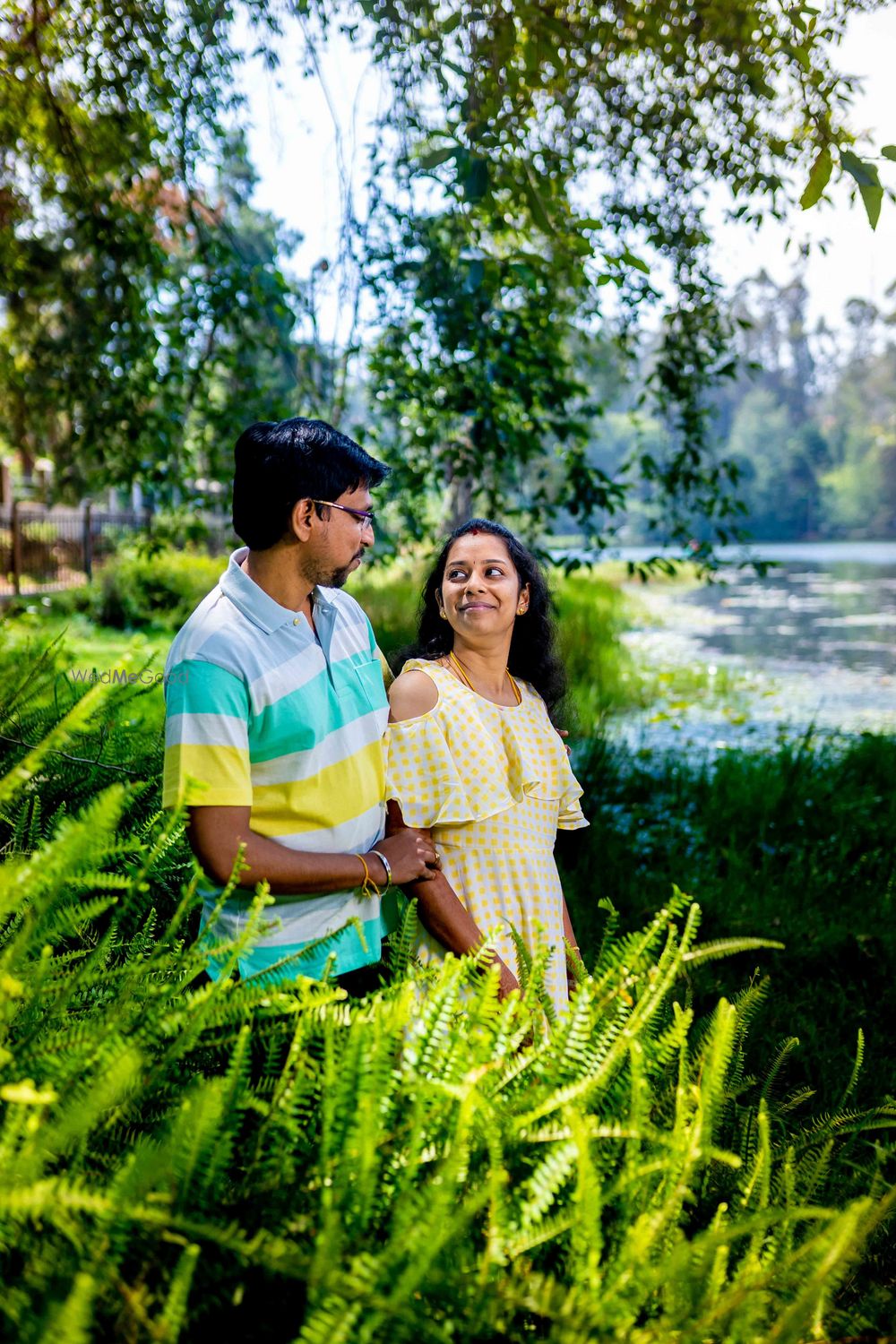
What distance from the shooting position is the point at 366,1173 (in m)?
1.06

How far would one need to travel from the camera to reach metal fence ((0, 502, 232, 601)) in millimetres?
17125

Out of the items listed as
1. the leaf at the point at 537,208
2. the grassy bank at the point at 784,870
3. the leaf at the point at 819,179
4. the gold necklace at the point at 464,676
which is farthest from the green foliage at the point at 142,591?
the leaf at the point at 819,179

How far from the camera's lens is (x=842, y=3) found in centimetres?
525

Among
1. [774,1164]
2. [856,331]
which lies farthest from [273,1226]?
[856,331]

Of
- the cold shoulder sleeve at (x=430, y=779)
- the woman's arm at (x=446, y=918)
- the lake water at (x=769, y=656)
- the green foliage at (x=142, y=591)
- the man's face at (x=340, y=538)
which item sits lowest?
the lake water at (x=769, y=656)

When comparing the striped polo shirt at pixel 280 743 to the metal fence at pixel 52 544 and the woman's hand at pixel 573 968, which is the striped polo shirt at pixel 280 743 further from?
the metal fence at pixel 52 544

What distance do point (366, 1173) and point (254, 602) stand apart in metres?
1.21

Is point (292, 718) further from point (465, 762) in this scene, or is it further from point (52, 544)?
point (52, 544)

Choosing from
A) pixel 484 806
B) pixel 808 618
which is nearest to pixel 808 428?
pixel 808 618

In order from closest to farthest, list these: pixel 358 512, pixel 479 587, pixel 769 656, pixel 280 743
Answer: pixel 280 743, pixel 358 512, pixel 479 587, pixel 769 656

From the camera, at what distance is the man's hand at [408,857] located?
6.89 feet

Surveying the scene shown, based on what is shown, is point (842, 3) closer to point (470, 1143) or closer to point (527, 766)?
point (527, 766)

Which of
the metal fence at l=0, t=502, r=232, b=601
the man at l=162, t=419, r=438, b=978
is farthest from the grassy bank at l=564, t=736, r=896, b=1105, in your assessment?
the metal fence at l=0, t=502, r=232, b=601

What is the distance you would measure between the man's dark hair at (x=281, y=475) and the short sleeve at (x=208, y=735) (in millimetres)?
375
